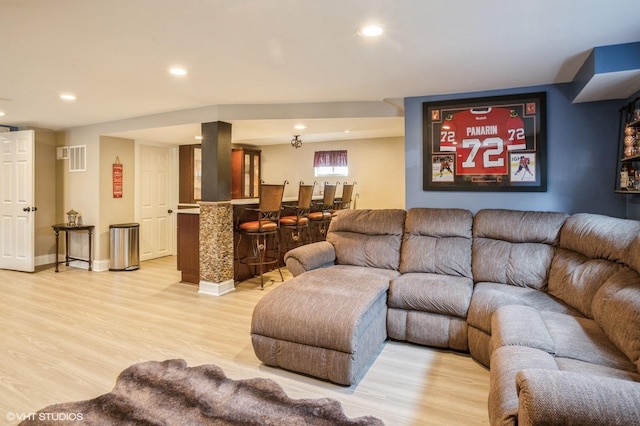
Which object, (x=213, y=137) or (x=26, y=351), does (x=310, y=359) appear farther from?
(x=213, y=137)

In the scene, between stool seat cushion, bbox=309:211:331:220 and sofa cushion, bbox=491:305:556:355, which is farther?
stool seat cushion, bbox=309:211:331:220

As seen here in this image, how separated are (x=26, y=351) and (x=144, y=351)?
2.93 ft

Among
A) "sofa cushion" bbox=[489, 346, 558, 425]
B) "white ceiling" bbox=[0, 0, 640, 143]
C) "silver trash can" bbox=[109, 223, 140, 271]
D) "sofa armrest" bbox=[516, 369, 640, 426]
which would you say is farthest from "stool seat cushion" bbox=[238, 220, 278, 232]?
"sofa armrest" bbox=[516, 369, 640, 426]

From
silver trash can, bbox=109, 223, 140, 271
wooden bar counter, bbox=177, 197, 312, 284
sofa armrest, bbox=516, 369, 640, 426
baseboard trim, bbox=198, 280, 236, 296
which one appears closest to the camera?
sofa armrest, bbox=516, 369, 640, 426

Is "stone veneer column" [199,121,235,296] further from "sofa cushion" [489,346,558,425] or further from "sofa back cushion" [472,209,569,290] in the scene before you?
"sofa cushion" [489,346,558,425]

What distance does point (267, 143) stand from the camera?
7.91 m

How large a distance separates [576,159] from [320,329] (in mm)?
2783

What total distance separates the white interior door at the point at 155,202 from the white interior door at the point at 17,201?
1.46m

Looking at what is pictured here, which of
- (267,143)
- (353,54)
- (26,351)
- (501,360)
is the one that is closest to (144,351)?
(26,351)

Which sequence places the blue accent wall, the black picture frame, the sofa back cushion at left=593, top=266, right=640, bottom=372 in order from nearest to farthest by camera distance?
the sofa back cushion at left=593, top=266, right=640, bottom=372, the blue accent wall, the black picture frame

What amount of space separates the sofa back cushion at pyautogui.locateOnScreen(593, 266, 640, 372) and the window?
5.45m

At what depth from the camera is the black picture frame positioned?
11.2 feet

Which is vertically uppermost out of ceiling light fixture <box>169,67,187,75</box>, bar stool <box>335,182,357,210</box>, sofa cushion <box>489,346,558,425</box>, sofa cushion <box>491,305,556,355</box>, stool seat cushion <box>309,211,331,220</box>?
ceiling light fixture <box>169,67,187,75</box>

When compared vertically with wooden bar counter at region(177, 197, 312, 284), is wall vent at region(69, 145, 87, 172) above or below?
above
